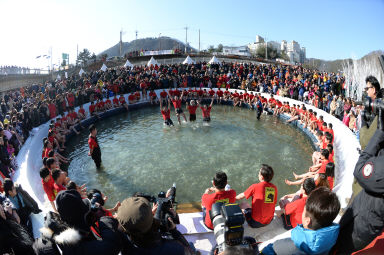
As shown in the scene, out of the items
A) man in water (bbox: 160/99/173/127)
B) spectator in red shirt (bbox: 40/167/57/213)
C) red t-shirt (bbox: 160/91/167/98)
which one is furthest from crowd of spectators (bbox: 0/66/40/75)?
spectator in red shirt (bbox: 40/167/57/213)

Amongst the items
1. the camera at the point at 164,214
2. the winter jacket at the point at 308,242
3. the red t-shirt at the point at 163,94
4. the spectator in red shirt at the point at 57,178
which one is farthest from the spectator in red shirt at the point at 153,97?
the winter jacket at the point at 308,242

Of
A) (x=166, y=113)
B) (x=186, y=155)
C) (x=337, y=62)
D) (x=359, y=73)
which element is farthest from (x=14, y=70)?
(x=337, y=62)

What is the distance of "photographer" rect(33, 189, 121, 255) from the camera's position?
84.8 inches

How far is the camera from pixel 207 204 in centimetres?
370

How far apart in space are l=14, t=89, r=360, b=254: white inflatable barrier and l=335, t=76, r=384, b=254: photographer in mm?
1312

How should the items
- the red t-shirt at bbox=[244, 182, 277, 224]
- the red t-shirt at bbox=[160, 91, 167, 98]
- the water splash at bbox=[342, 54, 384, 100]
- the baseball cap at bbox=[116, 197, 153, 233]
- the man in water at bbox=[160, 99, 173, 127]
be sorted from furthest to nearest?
the water splash at bbox=[342, 54, 384, 100] → the red t-shirt at bbox=[160, 91, 167, 98] → the man in water at bbox=[160, 99, 173, 127] → the red t-shirt at bbox=[244, 182, 277, 224] → the baseball cap at bbox=[116, 197, 153, 233]

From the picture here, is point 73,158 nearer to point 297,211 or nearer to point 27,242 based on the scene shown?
point 27,242

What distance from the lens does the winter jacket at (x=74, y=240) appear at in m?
2.15

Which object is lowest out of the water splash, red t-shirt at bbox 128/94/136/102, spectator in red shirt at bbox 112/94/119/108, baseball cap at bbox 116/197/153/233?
baseball cap at bbox 116/197/153/233

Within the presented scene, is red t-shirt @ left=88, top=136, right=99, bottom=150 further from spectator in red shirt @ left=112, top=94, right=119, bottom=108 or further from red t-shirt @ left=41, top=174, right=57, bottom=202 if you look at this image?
spectator in red shirt @ left=112, top=94, right=119, bottom=108

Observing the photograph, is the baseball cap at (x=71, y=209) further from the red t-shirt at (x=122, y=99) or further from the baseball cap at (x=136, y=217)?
the red t-shirt at (x=122, y=99)

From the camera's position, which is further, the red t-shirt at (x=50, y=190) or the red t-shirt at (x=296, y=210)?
the red t-shirt at (x=50, y=190)

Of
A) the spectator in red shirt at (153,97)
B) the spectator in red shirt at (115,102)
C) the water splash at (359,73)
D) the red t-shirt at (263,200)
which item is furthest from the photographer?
the water splash at (359,73)

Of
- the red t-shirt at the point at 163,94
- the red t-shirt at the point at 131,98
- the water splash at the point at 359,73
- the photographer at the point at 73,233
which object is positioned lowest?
the photographer at the point at 73,233
